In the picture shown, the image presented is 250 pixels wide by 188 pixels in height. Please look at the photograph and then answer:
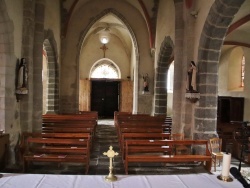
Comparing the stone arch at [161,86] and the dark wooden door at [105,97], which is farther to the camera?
the dark wooden door at [105,97]

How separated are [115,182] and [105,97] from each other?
16.2 metres

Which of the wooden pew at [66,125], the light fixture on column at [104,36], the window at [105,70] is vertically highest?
the light fixture on column at [104,36]

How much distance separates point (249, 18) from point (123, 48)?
11.9 meters

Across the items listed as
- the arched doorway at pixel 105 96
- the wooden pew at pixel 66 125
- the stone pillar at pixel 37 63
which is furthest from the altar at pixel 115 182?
the arched doorway at pixel 105 96

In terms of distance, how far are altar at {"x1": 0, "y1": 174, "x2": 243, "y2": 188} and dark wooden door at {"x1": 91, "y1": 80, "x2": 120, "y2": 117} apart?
52.1 feet

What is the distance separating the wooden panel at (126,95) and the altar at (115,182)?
14.7 m

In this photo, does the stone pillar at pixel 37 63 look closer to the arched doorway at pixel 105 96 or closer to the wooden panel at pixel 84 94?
the wooden panel at pixel 84 94

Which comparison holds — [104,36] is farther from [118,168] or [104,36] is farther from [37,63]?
[118,168]

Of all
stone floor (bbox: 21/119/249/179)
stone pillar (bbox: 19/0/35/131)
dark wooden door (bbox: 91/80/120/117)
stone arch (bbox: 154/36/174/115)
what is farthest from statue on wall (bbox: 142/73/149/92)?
stone pillar (bbox: 19/0/35/131)

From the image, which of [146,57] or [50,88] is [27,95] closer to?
[50,88]

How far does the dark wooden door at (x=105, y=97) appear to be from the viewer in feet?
61.2

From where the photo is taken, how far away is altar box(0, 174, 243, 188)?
248cm

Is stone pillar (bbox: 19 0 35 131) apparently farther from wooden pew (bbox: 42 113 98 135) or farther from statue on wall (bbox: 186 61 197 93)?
statue on wall (bbox: 186 61 197 93)

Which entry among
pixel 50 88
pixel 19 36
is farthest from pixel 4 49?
pixel 50 88
